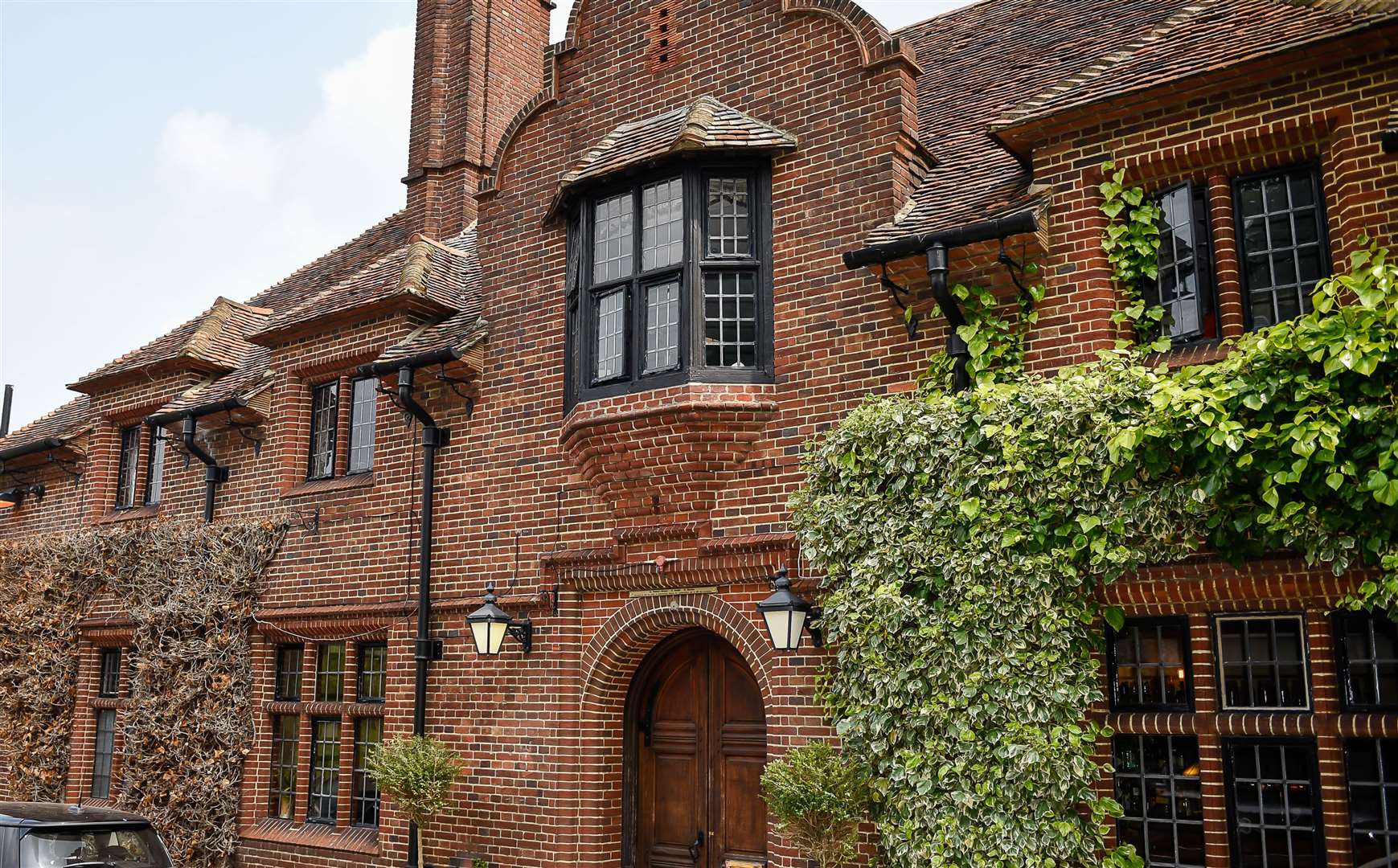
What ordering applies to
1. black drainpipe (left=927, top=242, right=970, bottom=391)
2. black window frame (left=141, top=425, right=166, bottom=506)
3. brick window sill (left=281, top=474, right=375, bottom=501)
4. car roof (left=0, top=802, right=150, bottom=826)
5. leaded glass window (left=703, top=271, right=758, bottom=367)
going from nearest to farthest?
1. black drainpipe (left=927, top=242, right=970, bottom=391)
2. car roof (left=0, top=802, right=150, bottom=826)
3. leaded glass window (left=703, top=271, right=758, bottom=367)
4. brick window sill (left=281, top=474, right=375, bottom=501)
5. black window frame (left=141, top=425, right=166, bottom=506)

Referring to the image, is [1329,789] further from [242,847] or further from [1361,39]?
[242,847]

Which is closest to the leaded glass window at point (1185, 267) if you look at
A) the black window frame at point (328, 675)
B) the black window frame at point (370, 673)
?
the black window frame at point (370, 673)

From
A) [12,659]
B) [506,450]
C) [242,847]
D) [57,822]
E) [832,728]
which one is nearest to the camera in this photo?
[832,728]

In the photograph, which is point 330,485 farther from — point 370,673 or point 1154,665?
point 1154,665

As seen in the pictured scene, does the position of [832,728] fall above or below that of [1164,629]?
below

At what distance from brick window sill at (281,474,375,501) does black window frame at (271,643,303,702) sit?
1.79 meters

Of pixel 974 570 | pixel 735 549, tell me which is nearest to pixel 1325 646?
pixel 974 570

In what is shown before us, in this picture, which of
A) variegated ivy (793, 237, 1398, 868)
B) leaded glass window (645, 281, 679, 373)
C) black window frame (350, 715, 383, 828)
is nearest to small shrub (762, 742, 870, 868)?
variegated ivy (793, 237, 1398, 868)

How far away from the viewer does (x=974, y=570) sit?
8.15 metres

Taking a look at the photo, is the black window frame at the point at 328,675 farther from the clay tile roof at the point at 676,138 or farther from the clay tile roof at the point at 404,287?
the clay tile roof at the point at 676,138

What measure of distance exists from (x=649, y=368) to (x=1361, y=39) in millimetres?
5830

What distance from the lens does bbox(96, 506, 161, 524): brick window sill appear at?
15910 millimetres

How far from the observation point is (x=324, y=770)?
1317 cm

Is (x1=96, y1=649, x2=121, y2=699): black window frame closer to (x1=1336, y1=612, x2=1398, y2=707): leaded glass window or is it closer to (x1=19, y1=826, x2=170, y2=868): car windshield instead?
(x1=19, y1=826, x2=170, y2=868): car windshield
